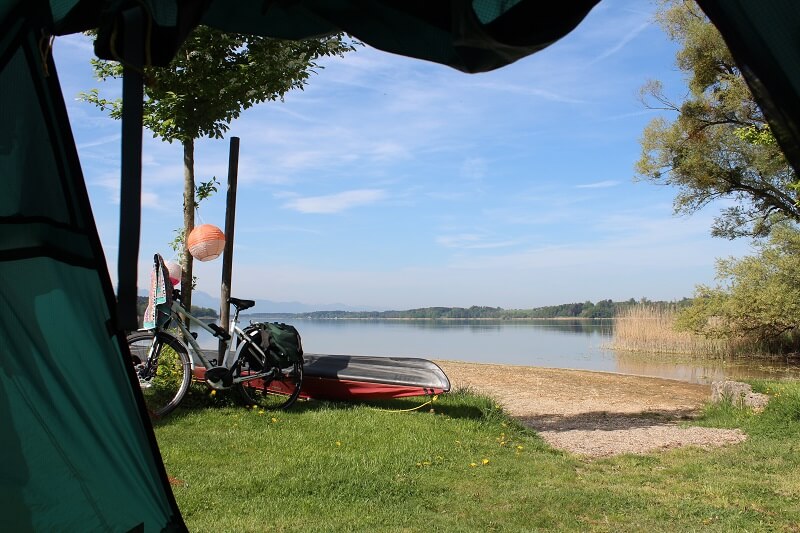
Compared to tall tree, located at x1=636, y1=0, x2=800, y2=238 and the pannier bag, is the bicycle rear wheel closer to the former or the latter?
the pannier bag

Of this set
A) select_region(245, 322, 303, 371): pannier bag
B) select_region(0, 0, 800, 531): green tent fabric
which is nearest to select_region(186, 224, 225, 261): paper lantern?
select_region(245, 322, 303, 371): pannier bag

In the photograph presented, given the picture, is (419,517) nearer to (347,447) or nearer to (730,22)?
(347,447)

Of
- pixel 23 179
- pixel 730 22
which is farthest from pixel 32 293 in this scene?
pixel 730 22

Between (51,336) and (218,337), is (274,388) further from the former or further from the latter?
(51,336)

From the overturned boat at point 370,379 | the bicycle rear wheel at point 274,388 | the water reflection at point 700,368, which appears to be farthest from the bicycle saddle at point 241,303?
the water reflection at point 700,368

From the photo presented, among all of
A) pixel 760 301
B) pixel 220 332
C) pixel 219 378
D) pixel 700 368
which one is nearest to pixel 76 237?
pixel 219 378

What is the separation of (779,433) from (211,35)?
684cm

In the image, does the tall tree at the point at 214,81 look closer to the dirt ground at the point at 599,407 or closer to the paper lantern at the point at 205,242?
the paper lantern at the point at 205,242

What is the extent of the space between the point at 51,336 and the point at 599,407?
8.38 m

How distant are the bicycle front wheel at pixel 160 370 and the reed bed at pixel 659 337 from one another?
17756 mm

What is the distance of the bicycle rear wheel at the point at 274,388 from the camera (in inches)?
251

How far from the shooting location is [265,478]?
13.7 feet

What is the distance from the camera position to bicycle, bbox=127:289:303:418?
5.99 meters

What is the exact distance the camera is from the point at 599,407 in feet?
30.4
